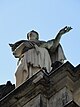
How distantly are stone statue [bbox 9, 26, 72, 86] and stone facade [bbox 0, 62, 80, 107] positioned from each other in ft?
3.49

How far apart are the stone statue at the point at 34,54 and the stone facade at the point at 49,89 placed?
1.06 metres

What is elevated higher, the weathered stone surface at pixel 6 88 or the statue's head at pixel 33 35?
the statue's head at pixel 33 35

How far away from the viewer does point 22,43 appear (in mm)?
18328

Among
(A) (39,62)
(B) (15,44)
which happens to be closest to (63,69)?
(A) (39,62)

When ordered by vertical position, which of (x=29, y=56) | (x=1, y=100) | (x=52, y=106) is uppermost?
(x=29, y=56)

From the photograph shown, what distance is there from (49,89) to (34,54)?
213 cm

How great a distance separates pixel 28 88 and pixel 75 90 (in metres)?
1.21

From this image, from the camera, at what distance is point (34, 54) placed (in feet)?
58.9

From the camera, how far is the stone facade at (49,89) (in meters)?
15.8

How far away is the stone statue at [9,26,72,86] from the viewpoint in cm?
1750

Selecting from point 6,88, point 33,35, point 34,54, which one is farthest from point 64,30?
point 6,88

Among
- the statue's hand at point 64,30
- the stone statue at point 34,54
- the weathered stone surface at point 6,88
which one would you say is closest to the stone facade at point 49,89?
the weathered stone surface at point 6,88

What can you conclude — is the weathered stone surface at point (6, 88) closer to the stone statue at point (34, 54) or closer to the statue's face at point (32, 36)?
the stone statue at point (34, 54)

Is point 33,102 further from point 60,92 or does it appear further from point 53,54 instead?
point 53,54
